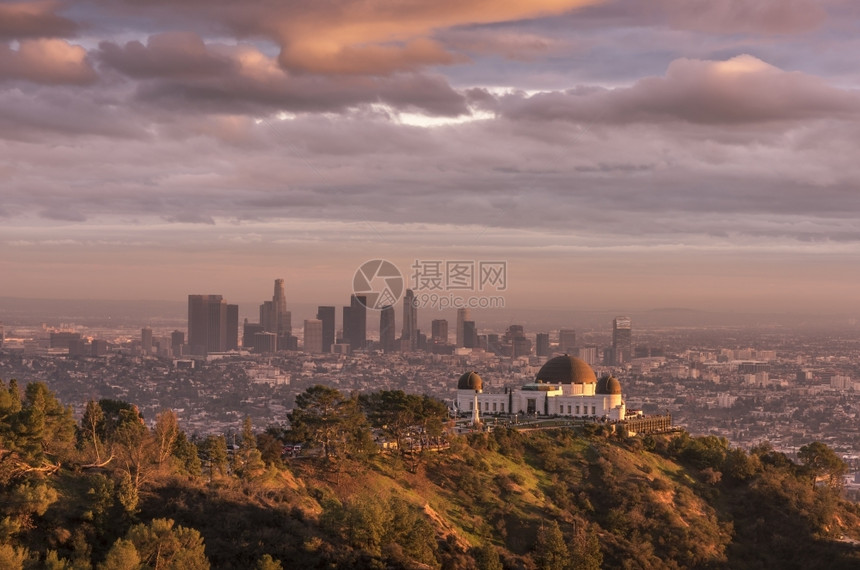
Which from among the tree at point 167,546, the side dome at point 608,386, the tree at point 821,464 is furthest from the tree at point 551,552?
the tree at point 821,464

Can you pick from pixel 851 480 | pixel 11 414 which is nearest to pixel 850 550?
pixel 11 414

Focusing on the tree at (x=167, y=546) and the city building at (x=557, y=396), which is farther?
the city building at (x=557, y=396)

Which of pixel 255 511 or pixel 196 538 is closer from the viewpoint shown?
pixel 196 538

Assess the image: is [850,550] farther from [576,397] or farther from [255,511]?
[255,511]

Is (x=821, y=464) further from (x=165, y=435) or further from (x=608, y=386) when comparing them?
(x=165, y=435)

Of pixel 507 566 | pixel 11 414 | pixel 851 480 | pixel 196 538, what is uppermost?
pixel 11 414

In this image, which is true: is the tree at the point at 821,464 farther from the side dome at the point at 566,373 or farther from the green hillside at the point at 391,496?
the side dome at the point at 566,373

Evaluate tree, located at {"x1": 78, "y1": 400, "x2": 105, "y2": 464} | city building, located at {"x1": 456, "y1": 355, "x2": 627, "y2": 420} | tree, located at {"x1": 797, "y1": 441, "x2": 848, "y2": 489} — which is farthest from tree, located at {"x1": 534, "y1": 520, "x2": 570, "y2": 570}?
tree, located at {"x1": 797, "y1": 441, "x2": 848, "y2": 489}
